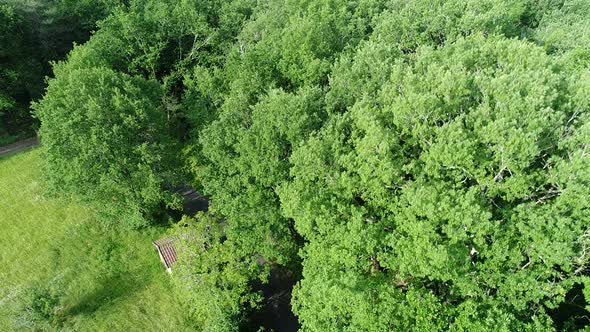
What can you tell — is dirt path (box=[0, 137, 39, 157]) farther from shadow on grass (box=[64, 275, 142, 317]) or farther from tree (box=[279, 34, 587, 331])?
tree (box=[279, 34, 587, 331])

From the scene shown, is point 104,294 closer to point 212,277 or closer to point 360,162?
point 212,277

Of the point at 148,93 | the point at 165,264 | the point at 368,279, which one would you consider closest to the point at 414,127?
the point at 368,279

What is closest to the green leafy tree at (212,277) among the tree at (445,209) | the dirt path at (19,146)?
the tree at (445,209)

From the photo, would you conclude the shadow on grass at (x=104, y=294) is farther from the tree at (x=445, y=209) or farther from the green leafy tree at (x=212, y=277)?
the tree at (x=445, y=209)

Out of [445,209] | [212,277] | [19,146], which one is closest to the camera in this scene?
[445,209]

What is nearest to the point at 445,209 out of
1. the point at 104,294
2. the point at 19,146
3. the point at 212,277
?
the point at 212,277

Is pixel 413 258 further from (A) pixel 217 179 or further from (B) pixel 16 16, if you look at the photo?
(B) pixel 16 16
